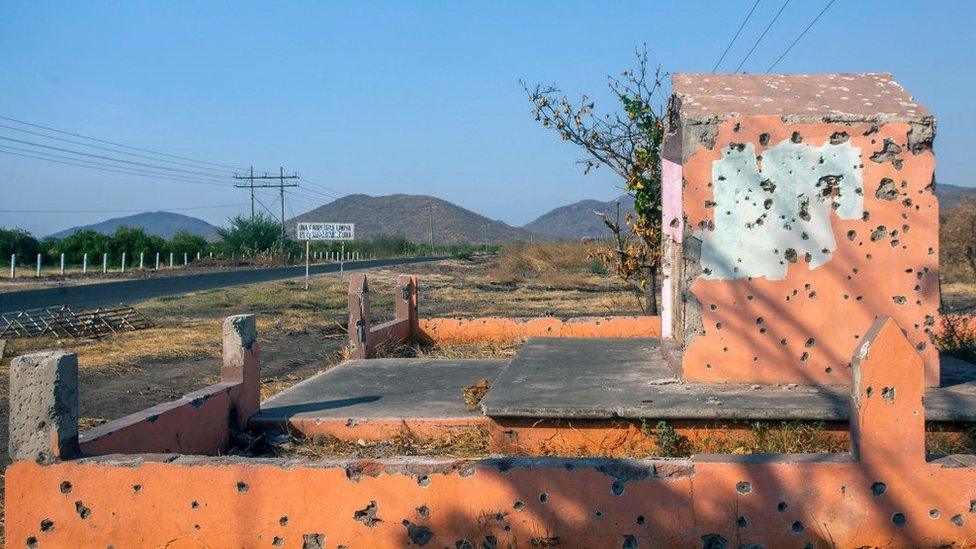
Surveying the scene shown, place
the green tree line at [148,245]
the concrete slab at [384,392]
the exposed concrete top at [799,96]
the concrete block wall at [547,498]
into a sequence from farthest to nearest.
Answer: the green tree line at [148,245] < the concrete slab at [384,392] < the exposed concrete top at [799,96] < the concrete block wall at [547,498]

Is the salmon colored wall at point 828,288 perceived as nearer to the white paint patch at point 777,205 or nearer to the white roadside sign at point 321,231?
the white paint patch at point 777,205

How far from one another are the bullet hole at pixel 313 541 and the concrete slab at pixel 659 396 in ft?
5.61

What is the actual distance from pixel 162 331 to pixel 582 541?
14122 millimetres

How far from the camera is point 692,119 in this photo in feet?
21.6

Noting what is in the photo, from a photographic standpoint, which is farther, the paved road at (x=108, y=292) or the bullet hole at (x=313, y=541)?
the paved road at (x=108, y=292)

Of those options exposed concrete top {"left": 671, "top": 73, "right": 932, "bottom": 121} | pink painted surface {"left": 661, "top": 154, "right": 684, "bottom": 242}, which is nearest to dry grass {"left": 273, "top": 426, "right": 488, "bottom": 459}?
pink painted surface {"left": 661, "top": 154, "right": 684, "bottom": 242}

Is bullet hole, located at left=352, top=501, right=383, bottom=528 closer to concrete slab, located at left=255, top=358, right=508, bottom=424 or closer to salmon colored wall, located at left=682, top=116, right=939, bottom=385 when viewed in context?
concrete slab, located at left=255, top=358, right=508, bottom=424

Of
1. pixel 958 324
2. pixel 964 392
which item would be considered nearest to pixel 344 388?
pixel 964 392

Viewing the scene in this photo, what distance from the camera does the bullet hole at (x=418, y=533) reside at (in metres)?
4.72

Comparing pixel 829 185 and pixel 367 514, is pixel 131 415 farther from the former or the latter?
pixel 829 185

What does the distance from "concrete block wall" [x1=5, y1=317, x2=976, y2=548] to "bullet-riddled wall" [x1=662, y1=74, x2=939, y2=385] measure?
1.94 meters

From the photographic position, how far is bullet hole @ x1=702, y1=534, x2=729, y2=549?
15.0ft

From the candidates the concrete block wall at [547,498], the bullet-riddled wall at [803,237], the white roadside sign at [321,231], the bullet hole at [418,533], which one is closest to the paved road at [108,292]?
the white roadside sign at [321,231]

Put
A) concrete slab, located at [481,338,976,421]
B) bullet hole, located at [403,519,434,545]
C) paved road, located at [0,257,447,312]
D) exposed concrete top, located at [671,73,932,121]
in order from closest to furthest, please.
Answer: bullet hole, located at [403,519,434,545], concrete slab, located at [481,338,976,421], exposed concrete top, located at [671,73,932,121], paved road, located at [0,257,447,312]
